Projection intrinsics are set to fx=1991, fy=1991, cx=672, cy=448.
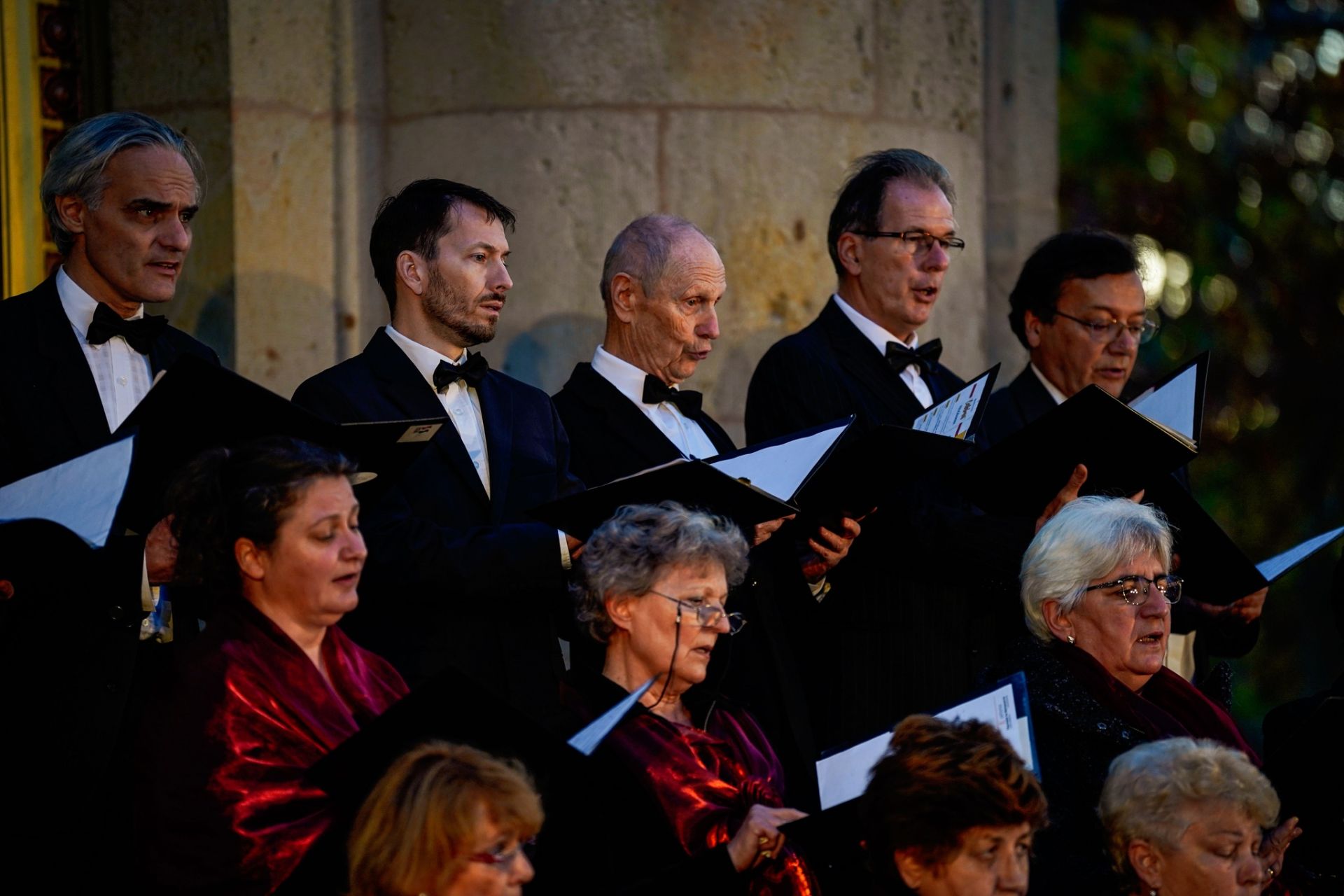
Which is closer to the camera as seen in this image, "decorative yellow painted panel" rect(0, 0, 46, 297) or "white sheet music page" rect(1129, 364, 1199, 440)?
"white sheet music page" rect(1129, 364, 1199, 440)

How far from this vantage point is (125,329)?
4.50m

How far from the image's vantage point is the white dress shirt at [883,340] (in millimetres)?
5703

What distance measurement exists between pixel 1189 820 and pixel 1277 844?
424mm

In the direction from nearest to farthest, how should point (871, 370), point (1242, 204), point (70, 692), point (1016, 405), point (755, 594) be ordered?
1. point (70, 692)
2. point (755, 594)
3. point (871, 370)
4. point (1016, 405)
5. point (1242, 204)

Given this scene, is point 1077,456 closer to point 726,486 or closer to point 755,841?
point 726,486

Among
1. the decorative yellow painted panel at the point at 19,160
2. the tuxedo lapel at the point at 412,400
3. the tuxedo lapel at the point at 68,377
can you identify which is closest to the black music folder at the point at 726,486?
the tuxedo lapel at the point at 412,400

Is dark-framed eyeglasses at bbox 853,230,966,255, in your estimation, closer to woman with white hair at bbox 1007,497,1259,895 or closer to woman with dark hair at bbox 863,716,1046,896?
woman with white hair at bbox 1007,497,1259,895

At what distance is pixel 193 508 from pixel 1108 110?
7915mm

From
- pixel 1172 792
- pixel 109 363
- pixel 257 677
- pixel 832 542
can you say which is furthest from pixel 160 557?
pixel 1172 792

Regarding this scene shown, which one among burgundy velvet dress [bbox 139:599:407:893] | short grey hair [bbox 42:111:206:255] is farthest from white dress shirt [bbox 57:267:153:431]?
burgundy velvet dress [bbox 139:599:407:893]

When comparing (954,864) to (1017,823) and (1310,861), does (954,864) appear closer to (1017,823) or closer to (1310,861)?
(1017,823)

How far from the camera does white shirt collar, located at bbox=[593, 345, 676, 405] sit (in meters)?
5.30

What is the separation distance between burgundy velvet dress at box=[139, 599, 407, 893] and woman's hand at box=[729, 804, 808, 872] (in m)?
0.75

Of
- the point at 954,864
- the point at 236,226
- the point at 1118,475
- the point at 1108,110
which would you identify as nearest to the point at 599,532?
the point at 954,864
